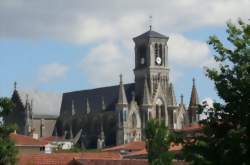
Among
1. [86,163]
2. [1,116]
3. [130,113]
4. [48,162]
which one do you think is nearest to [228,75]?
[1,116]

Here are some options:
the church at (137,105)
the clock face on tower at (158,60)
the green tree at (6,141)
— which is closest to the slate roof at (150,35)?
A: the church at (137,105)

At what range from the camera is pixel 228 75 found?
25047 millimetres

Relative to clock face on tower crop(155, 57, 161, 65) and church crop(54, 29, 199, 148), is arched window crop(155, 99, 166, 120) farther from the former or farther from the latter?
clock face on tower crop(155, 57, 161, 65)

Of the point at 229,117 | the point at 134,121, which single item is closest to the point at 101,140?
the point at 134,121

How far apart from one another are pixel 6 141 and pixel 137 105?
110 meters

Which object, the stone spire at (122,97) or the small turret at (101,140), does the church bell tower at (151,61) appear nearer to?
the stone spire at (122,97)

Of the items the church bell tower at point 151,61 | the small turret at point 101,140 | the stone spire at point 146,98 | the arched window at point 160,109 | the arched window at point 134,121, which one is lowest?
the small turret at point 101,140

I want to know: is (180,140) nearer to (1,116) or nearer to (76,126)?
(1,116)

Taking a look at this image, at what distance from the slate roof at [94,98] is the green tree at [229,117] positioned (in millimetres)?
123578

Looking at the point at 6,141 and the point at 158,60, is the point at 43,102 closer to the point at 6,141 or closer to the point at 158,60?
the point at 158,60

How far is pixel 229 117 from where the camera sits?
80.7ft

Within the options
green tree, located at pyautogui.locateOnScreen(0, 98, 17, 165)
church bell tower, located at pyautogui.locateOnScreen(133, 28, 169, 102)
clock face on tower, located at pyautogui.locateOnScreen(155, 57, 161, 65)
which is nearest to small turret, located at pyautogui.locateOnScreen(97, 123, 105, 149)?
church bell tower, located at pyautogui.locateOnScreen(133, 28, 169, 102)

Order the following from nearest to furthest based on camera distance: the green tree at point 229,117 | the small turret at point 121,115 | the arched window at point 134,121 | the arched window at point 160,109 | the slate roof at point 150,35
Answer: the green tree at point 229,117, the small turret at point 121,115, the arched window at point 134,121, the arched window at point 160,109, the slate roof at point 150,35

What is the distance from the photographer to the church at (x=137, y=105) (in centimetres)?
14512
